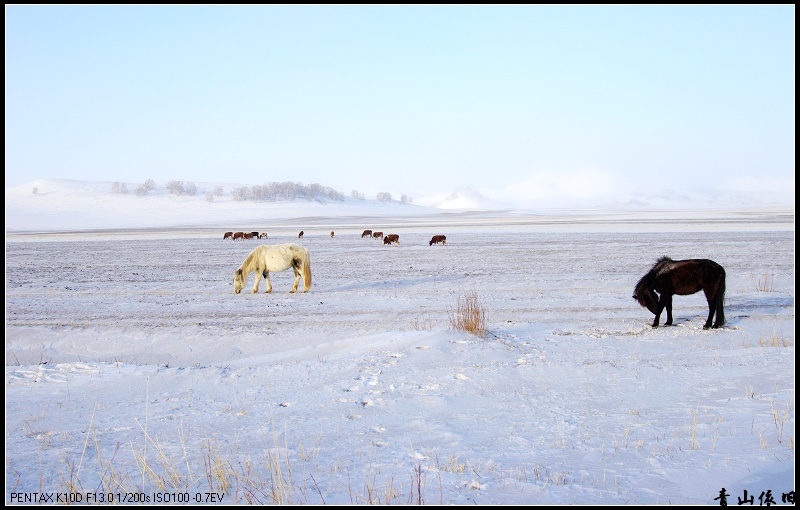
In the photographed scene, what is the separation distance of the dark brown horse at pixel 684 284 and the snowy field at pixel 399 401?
446mm

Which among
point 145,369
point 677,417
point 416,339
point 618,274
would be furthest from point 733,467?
point 618,274

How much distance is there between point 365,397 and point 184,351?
502cm

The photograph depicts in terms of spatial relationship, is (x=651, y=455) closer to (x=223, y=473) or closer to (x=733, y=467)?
(x=733, y=467)

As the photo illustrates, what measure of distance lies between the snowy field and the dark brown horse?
0.45 metres

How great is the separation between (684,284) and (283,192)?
139 metres

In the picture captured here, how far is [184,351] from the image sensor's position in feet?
32.6

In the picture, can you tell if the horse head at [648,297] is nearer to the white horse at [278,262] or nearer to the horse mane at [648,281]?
the horse mane at [648,281]

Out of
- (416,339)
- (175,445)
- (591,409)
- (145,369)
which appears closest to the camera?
(175,445)

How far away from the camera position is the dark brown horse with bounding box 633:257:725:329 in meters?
9.93

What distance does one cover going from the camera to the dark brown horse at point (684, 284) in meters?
9.93

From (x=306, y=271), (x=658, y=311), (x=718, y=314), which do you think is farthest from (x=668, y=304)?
(x=306, y=271)

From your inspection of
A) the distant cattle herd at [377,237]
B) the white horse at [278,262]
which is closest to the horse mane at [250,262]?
the white horse at [278,262]

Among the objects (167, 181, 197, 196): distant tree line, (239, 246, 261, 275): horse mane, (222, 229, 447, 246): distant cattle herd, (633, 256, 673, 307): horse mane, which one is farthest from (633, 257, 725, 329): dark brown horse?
(167, 181, 197, 196): distant tree line

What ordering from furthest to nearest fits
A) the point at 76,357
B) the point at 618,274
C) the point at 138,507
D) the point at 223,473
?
the point at 618,274
the point at 76,357
the point at 223,473
the point at 138,507
